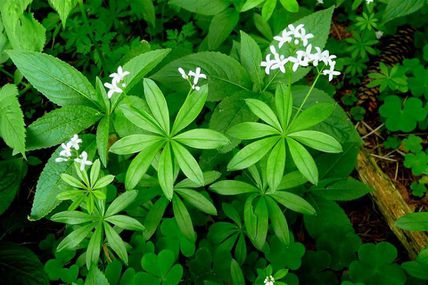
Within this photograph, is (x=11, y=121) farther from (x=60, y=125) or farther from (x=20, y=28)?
(x=20, y=28)

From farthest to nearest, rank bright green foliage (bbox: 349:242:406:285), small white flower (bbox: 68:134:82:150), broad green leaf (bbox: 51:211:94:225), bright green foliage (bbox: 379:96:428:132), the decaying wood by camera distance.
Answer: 1. bright green foliage (bbox: 379:96:428:132)
2. the decaying wood
3. bright green foliage (bbox: 349:242:406:285)
4. broad green leaf (bbox: 51:211:94:225)
5. small white flower (bbox: 68:134:82:150)

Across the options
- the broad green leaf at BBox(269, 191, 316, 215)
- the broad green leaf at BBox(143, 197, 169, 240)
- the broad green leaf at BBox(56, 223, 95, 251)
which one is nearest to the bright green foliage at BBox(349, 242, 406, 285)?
the broad green leaf at BBox(269, 191, 316, 215)

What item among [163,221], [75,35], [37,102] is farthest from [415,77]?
[37,102]

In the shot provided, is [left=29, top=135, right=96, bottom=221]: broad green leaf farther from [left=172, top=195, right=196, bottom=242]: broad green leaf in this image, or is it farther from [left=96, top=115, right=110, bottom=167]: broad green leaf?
[left=172, top=195, right=196, bottom=242]: broad green leaf

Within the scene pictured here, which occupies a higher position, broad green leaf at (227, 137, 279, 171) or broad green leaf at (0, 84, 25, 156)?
broad green leaf at (227, 137, 279, 171)

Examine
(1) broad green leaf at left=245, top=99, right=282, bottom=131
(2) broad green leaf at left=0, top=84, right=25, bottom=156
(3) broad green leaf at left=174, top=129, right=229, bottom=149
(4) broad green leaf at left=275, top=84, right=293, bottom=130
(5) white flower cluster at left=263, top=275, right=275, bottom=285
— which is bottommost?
(5) white flower cluster at left=263, top=275, right=275, bottom=285

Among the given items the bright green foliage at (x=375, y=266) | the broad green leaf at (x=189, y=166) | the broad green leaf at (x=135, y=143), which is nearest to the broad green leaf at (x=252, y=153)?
the broad green leaf at (x=189, y=166)
